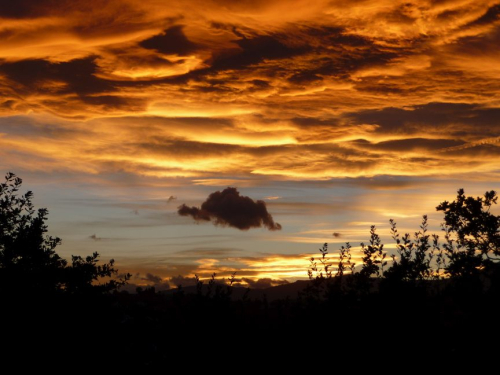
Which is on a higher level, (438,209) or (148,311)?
(438,209)

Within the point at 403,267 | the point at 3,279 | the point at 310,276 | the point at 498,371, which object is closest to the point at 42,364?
the point at 3,279

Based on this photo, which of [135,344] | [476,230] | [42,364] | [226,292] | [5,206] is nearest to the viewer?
[42,364]

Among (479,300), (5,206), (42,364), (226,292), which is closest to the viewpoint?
(42,364)

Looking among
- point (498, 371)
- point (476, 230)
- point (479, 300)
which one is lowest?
point (498, 371)

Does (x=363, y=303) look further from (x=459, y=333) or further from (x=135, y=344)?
(x=135, y=344)

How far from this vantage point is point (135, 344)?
22.7 meters

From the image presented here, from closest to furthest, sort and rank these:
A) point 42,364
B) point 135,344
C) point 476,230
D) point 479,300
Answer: point 42,364
point 479,300
point 135,344
point 476,230

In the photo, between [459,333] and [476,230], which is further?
[476,230]

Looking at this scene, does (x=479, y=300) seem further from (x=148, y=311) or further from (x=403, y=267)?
(x=148, y=311)

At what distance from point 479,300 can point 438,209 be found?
12010 millimetres

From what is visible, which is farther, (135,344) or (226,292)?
(135,344)

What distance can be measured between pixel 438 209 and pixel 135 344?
715 inches

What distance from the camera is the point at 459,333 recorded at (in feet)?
64.2

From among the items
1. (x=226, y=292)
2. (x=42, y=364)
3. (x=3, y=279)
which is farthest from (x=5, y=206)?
(x=226, y=292)
